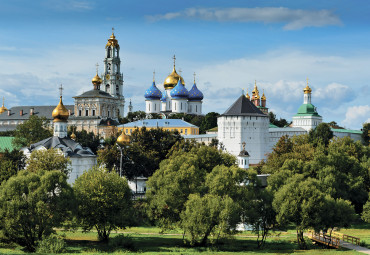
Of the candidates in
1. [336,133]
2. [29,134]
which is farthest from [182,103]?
[29,134]

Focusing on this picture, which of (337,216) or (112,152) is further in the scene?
(112,152)

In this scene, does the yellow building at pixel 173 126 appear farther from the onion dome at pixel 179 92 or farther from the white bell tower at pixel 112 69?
the white bell tower at pixel 112 69

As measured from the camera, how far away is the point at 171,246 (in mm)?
38312

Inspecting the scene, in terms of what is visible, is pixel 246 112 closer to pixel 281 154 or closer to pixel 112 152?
pixel 281 154

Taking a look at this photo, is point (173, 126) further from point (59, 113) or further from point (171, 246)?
point (171, 246)

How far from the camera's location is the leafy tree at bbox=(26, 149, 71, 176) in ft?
166

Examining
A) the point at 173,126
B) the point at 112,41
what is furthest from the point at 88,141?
the point at 112,41

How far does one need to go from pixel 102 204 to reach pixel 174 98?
2696 inches

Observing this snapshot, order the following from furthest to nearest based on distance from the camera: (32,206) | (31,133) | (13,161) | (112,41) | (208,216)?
(112,41)
(31,133)
(13,161)
(208,216)
(32,206)

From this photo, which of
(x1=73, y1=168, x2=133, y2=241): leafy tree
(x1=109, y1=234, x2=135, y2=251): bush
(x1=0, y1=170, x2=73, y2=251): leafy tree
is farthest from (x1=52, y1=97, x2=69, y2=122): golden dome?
(x1=109, y1=234, x2=135, y2=251): bush

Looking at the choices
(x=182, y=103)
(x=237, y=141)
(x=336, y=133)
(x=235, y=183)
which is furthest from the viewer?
(x=182, y=103)

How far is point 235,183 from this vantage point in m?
40.2

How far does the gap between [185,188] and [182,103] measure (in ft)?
214

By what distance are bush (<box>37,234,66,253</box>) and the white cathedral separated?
71.3 meters
